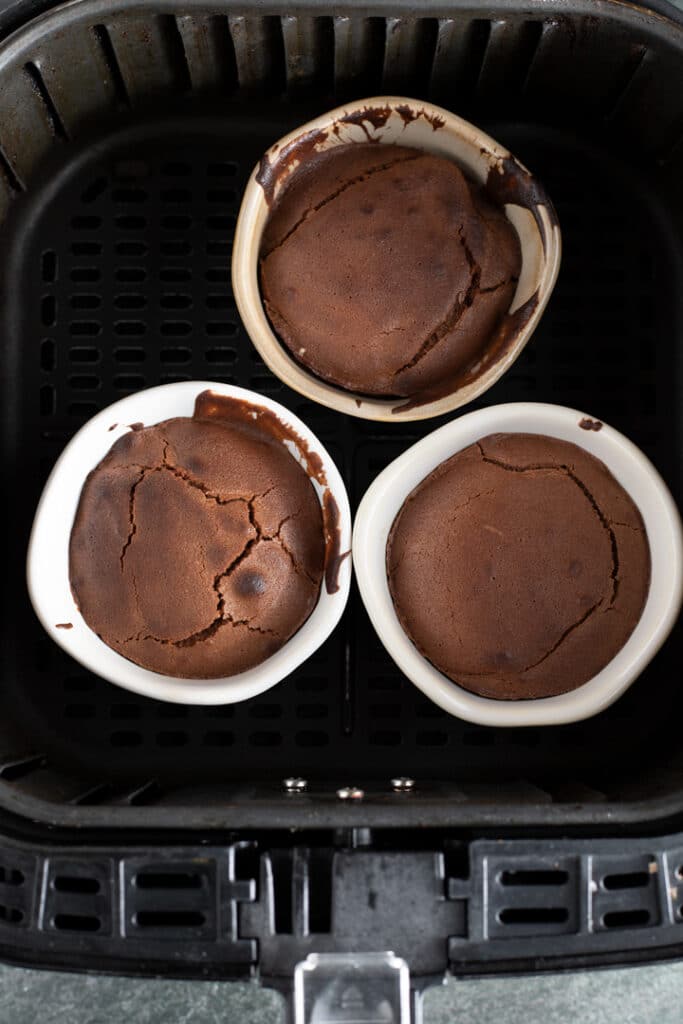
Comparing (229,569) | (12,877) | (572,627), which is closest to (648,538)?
(572,627)

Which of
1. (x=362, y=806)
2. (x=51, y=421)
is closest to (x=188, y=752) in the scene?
(x=362, y=806)

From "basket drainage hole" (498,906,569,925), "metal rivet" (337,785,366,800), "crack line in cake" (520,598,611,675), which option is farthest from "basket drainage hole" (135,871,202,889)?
"crack line in cake" (520,598,611,675)

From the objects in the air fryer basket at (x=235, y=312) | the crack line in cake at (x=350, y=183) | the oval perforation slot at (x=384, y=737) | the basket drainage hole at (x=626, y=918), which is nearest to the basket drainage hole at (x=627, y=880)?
the basket drainage hole at (x=626, y=918)

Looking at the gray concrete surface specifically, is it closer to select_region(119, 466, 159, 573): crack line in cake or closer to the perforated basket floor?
the perforated basket floor

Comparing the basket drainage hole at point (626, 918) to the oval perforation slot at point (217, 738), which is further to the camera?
the oval perforation slot at point (217, 738)

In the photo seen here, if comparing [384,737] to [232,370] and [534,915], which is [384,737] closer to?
[534,915]

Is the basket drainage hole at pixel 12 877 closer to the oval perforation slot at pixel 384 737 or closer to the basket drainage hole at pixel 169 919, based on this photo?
the basket drainage hole at pixel 169 919
